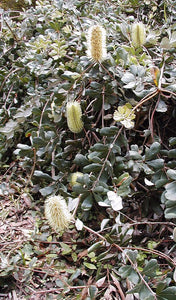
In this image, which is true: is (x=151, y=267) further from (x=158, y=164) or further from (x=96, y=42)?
(x=96, y=42)

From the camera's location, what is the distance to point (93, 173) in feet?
3.82

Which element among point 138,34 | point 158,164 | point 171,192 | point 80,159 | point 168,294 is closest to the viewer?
point 168,294

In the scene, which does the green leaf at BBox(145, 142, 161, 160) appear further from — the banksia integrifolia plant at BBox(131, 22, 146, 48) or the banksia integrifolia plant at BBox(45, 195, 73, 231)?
the banksia integrifolia plant at BBox(131, 22, 146, 48)

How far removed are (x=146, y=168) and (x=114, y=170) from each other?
150 millimetres

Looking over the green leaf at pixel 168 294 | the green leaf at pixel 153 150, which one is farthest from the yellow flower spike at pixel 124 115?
the green leaf at pixel 168 294

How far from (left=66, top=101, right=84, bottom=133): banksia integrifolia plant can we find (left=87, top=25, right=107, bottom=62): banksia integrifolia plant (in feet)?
0.77

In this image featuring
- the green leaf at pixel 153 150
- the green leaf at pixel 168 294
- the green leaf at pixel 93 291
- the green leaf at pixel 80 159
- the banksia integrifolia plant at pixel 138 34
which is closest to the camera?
the green leaf at pixel 168 294

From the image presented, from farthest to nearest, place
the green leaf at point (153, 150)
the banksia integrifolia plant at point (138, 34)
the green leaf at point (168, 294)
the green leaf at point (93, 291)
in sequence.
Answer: the banksia integrifolia plant at point (138, 34)
the green leaf at point (153, 150)
the green leaf at point (93, 291)
the green leaf at point (168, 294)

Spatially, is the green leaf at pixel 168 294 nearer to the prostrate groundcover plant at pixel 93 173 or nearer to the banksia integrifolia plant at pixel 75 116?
the prostrate groundcover plant at pixel 93 173

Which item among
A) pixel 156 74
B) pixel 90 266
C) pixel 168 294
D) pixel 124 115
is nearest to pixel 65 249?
pixel 90 266

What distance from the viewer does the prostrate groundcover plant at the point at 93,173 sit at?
0.96m

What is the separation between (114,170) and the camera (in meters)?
1.13

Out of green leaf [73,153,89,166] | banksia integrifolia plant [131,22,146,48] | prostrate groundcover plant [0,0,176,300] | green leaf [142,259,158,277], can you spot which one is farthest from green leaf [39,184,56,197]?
banksia integrifolia plant [131,22,146,48]

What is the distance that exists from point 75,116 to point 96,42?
33 centimetres
